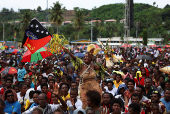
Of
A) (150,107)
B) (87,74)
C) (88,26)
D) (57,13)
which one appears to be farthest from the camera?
(88,26)

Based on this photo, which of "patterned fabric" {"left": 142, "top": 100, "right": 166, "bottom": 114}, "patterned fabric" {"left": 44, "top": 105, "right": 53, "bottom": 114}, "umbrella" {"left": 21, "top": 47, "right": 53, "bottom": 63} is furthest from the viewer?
"umbrella" {"left": 21, "top": 47, "right": 53, "bottom": 63}

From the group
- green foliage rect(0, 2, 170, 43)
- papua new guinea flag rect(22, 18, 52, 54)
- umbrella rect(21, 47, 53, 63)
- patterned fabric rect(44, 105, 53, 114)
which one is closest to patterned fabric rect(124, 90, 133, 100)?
patterned fabric rect(44, 105, 53, 114)

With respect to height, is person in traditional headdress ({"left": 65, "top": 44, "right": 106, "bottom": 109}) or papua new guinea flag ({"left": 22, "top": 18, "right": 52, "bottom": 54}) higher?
papua new guinea flag ({"left": 22, "top": 18, "right": 52, "bottom": 54})

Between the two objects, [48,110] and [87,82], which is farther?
[87,82]

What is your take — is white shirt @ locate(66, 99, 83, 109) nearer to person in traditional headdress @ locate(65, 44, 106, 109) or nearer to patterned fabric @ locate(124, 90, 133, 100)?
person in traditional headdress @ locate(65, 44, 106, 109)

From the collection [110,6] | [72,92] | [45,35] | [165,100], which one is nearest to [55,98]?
[72,92]

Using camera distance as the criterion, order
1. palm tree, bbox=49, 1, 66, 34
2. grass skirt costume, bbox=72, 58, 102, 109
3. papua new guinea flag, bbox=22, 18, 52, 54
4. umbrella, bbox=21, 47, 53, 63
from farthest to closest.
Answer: palm tree, bbox=49, 1, 66, 34 → umbrella, bbox=21, 47, 53, 63 → papua new guinea flag, bbox=22, 18, 52, 54 → grass skirt costume, bbox=72, 58, 102, 109

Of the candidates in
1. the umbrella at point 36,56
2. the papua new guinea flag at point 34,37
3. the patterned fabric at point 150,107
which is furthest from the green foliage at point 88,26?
the patterned fabric at point 150,107

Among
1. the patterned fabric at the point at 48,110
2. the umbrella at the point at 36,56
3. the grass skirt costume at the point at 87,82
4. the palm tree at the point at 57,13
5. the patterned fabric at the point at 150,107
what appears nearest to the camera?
the patterned fabric at the point at 48,110

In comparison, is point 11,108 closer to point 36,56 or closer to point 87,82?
point 87,82

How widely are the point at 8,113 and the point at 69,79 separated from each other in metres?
3.64

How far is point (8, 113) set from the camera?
5.56m

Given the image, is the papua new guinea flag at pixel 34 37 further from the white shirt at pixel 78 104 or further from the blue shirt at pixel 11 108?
the white shirt at pixel 78 104

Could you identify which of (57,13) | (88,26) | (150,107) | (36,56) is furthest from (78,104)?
(88,26)
